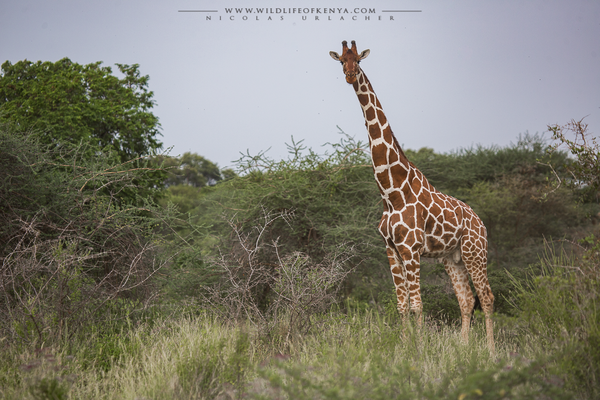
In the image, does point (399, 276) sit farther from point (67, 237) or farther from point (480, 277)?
point (67, 237)

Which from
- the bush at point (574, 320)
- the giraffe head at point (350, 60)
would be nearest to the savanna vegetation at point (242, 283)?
the bush at point (574, 320)

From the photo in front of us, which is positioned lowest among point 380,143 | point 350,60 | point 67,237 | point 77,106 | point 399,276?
point 399,276

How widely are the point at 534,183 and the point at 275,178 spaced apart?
10.8 metres

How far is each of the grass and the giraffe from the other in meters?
0.62

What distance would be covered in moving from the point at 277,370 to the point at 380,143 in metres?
2.83

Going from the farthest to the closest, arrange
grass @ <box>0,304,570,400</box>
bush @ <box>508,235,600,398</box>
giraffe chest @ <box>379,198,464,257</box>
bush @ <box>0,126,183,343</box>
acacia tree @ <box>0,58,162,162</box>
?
1. acacia tree @ <box>0,58,162,162</box>
2. bush @ <box>0,126,183,343</box>
3. giraffe chest @ <box>379,198,464,257</box>
4. bush @ <box>508,235,600,398</box>
5. grass @ <box>0,304,570,400</box>

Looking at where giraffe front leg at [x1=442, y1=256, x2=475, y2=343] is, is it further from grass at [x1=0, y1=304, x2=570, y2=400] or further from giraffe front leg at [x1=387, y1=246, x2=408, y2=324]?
giraffe front leg at [x1=387, y1=246, x2=408, y2=324]

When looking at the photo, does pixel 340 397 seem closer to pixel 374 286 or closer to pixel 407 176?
pixel 407 176

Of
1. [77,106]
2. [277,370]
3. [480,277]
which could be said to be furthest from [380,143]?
[77,106]

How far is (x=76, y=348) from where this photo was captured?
4973 mm

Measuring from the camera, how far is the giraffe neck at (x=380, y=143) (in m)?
5.38

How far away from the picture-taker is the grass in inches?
116

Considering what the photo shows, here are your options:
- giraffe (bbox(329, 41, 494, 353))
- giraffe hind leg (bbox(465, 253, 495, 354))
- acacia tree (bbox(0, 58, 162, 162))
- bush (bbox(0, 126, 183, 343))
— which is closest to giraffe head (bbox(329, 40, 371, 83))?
giraffe (bbox(329, 41, 494, 353))

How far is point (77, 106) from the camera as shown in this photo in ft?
35.6
